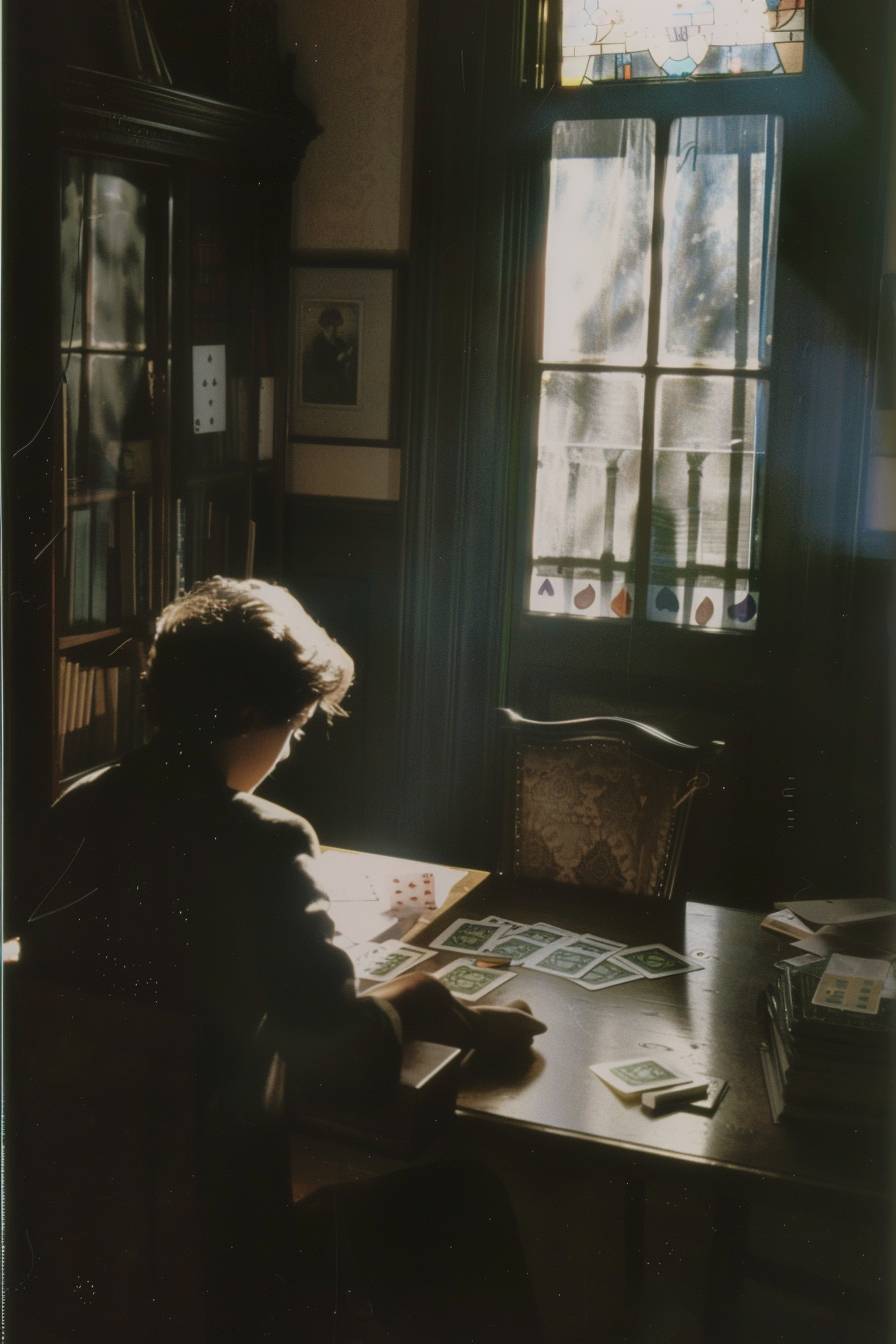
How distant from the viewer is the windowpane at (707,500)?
3891 millimetres

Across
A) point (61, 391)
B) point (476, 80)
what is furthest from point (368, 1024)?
point (476, 80)

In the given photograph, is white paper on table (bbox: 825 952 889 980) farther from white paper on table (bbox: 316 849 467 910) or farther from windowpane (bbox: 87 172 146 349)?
windowpane (bbox: 87 172 146 349)

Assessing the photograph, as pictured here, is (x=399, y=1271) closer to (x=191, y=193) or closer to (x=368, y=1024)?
(x=368, y=1024)

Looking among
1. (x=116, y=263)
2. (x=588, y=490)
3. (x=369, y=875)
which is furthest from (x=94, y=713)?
(x=588, y=490)

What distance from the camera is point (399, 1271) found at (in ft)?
5.77

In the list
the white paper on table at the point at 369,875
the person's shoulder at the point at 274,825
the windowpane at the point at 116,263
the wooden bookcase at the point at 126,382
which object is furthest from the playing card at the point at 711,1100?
the windowpane at the point at 116,263

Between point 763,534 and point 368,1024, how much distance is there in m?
2.57

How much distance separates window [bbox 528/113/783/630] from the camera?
12.5ft

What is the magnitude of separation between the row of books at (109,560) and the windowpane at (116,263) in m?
0.43

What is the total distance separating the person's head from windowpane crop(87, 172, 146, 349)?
5.80 ft

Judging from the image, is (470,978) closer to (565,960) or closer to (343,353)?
(565,960)

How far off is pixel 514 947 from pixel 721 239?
96.5 inches

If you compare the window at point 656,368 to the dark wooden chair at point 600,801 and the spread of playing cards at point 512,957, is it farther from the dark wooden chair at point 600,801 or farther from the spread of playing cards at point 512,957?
the spread of playing cards at point 512,957

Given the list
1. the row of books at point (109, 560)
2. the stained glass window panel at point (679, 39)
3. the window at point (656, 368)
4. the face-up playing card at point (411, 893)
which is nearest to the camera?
the face-up playing card at point (411, 893)
